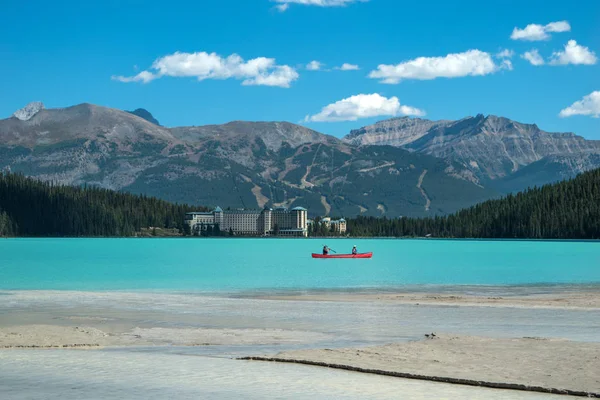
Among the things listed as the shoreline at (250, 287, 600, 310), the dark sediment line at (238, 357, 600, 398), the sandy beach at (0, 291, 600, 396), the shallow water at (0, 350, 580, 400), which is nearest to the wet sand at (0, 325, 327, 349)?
the sandy beach at (0, 291, 600, 396)

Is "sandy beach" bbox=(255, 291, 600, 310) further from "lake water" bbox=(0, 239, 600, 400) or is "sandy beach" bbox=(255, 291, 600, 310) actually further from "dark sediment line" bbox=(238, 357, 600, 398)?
"dark sediment line" bbox=(238, 357, 600, 398)

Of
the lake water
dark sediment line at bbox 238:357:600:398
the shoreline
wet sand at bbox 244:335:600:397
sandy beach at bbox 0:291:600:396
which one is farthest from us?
the shoreline

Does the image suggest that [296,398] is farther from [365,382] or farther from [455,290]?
[455,290]

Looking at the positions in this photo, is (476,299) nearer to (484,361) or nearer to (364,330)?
(364,330)

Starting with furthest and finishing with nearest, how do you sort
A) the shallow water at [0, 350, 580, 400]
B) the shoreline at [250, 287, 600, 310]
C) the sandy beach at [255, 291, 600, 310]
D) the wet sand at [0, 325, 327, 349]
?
1. the sandy beach at [255, 291, 600, 310]
2. the shoreline at [250, 287, 600, 310]
3. the wet sand at [0, 325, 327, 349]
4. the shallow water at [0, 350, 580, 400]

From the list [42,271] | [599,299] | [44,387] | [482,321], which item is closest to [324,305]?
[482,321]

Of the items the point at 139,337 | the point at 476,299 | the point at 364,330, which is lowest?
the point at 476,299

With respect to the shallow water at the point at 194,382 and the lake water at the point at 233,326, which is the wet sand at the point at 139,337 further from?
the shallow water at the point at 194,382

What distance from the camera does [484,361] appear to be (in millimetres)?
26672

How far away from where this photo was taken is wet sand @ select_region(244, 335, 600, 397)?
23163 millimetres

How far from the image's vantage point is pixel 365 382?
2339 centimetres

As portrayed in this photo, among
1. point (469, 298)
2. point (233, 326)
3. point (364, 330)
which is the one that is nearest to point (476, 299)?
point (469, 298)

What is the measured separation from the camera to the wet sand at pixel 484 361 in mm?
23163

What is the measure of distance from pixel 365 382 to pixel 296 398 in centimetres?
291
